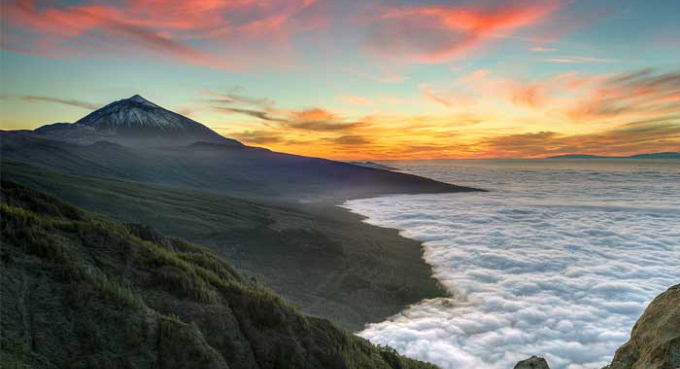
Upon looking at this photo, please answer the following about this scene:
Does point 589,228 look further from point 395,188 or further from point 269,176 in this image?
point 269,176

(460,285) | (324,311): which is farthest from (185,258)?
(460,285)

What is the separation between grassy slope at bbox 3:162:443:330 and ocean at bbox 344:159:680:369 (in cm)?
159

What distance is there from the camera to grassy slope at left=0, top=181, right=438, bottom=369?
4.12 m

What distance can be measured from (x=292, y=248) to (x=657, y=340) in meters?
21.2

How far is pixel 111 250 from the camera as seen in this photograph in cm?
598

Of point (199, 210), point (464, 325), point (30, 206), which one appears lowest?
point (464, 325)

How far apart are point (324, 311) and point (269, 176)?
8021 cm

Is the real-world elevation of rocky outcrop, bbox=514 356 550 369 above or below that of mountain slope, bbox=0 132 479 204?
below

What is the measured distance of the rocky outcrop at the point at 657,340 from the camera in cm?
496

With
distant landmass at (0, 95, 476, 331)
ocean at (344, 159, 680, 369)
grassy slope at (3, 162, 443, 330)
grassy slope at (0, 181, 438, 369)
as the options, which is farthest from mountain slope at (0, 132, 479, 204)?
grassy slope at (0, 181, 438, 369)

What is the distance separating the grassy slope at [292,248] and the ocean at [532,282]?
1.59 metres

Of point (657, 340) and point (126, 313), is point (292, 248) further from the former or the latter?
point (657, 340)

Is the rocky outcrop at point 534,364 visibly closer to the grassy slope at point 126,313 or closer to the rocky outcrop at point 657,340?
the rocky outcrop at point 657,340

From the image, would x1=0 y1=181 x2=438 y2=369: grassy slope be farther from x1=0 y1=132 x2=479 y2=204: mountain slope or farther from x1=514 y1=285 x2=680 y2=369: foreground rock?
x1=0 y1=132 x2=479 y2=204: mountain slope
